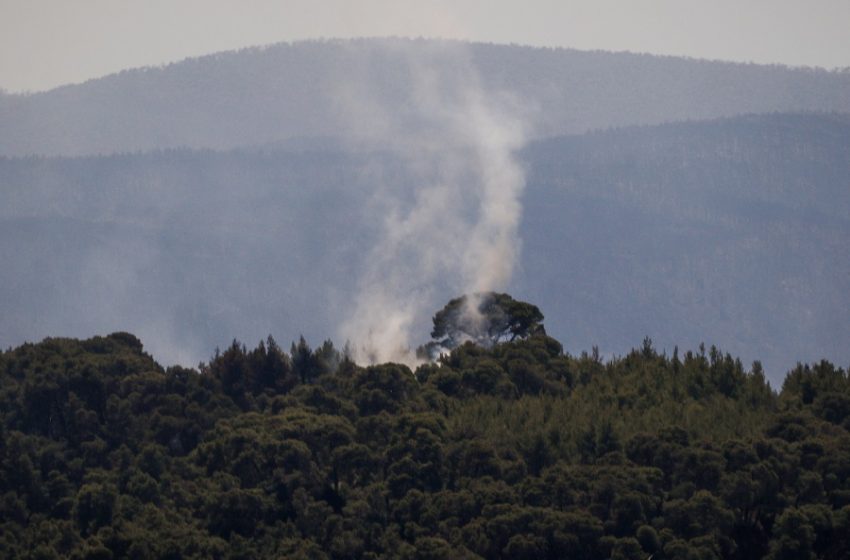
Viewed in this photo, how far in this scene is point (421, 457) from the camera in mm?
85188

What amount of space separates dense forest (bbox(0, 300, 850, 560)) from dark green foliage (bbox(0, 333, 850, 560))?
0.09 metres

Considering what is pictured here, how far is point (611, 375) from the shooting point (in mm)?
99875

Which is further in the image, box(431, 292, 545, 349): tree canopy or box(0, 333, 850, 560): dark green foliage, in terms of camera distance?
box(431, 292, 545, 349): tree canopy

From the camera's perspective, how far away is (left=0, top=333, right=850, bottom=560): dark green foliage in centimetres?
7794

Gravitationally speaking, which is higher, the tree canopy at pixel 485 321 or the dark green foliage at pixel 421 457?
the tree canopy at pixel 485 321

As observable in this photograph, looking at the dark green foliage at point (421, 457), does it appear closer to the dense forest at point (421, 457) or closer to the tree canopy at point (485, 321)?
the dense forest at point (421, 457)

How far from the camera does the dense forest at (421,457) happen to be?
77.9 m

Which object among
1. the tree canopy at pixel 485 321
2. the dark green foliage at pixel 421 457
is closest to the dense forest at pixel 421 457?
the dark green foliage at pixel 421 457

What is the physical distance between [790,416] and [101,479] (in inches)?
992

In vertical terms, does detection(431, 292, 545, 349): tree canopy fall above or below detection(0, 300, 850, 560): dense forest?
above

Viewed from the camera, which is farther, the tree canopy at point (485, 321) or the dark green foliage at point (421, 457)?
the tree canopy at point (485, 321)

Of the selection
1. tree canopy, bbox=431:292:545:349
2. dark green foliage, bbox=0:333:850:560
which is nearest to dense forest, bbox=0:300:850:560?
dark green foliage, bbox=0:333:850:560

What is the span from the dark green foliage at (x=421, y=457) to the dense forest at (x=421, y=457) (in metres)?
0.09

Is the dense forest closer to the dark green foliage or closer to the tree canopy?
the dark green foliage
